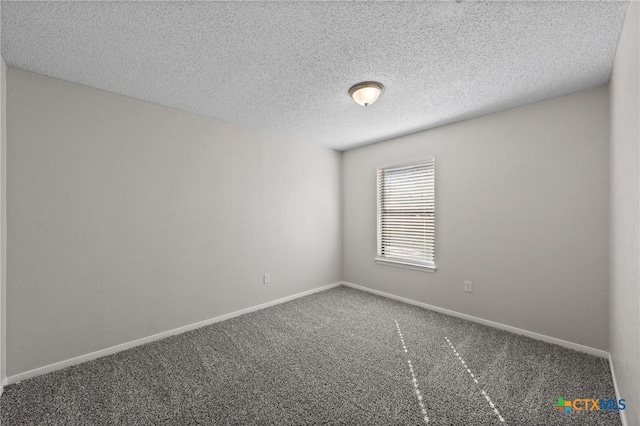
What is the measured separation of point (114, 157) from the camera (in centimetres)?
240

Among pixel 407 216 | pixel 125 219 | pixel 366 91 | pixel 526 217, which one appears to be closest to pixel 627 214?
pixel 526 217

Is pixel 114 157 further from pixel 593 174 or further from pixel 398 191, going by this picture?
pixel 593 174

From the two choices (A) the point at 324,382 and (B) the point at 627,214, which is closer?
(B) the point at 627,214

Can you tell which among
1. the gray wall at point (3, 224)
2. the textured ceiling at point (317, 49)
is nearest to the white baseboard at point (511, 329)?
the textured ceiling at point (317, 49)

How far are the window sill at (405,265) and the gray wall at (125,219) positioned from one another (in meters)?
1.38

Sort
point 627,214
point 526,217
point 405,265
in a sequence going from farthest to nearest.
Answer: point 405,265 → point 526,217 → point 627,214

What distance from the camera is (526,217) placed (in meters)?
2.64

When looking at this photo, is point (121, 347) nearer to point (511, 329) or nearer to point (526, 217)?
point (511, 329)

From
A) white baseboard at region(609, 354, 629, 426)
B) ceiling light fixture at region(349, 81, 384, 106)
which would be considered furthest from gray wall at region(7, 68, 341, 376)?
white baseboard at region(609, 354, 629, 426)

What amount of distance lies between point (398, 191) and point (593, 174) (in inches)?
77.9

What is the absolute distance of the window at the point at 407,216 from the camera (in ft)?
11.4

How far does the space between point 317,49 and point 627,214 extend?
2111 millimetres

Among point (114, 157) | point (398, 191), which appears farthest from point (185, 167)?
point (398, 191)

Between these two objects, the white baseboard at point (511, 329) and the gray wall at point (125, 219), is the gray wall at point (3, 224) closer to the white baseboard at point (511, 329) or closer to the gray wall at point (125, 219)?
the gray wall at point (125, 219)
